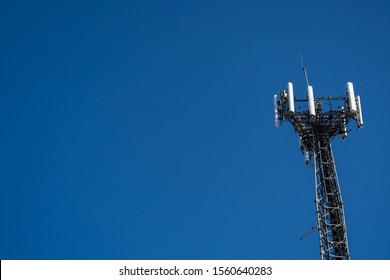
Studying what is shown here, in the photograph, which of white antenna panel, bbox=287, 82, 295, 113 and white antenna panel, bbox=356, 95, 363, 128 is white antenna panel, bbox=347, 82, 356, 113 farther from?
white antenna panel, bbox=287, 82, 295, 113

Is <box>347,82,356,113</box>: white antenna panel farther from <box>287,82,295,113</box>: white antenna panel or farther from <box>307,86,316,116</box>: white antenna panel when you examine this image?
<box>287,82,295,113</box>: white antenna panel

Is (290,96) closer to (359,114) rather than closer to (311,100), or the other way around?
(311,100)

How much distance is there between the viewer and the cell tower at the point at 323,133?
4003 centimetres

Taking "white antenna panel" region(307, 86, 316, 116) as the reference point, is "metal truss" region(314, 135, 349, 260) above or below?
below

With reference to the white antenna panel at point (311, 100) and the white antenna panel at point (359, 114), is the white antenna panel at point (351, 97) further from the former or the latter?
the white antenna panel at point (311, 100)

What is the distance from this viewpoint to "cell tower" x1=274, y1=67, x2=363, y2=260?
4003 cm

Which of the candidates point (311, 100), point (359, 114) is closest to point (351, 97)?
point (359, 114)

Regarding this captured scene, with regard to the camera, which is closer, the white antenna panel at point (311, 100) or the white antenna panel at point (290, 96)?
the white antenna panel at point (311, 100)

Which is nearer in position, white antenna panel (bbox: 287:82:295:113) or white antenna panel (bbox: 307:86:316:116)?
white antenna panel (bbox: 307:86:316:116)
